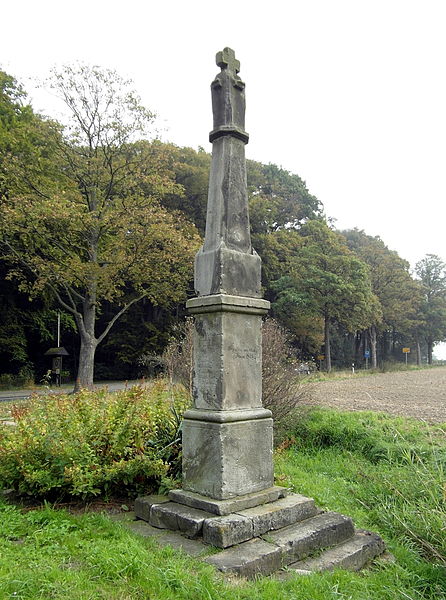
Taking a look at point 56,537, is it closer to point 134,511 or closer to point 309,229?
point 134,511

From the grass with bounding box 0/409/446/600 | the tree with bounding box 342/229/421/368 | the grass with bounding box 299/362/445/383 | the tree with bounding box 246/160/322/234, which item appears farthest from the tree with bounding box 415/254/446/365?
the grass with bounding box 0/409/446/600

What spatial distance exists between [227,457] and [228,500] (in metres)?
0.37

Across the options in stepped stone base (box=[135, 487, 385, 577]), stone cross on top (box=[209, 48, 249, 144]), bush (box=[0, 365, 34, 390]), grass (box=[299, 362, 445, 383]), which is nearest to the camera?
stepped stone base (box=[135, 487, 385, 577])

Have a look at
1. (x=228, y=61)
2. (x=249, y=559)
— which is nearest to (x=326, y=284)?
(x=228, y=61)

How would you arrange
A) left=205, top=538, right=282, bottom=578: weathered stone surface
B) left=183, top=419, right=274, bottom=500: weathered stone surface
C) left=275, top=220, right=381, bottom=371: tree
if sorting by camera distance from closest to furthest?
left=205, top=538, right=282, bottom=578: weathered stone surface < left=183, top=419, right=274, bottom=500: weathered stone surface < left=275, top=220, right=381, bottom=371: tree

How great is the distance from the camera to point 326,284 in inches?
1299

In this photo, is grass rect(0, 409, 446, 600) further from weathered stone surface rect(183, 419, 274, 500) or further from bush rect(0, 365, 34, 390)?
bush rect(0, 365, 34, 390)

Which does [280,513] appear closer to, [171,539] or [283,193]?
[171,539]

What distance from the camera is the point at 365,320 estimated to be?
1398 inches

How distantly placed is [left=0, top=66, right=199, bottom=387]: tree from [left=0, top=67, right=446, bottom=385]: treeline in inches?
2.2

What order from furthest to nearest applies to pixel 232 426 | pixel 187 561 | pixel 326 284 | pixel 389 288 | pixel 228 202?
pixel 389 288, pixel 326 284, pixel 228 202, pixel 232 426, pixel 187 561

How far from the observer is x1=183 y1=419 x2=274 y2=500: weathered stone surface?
4465mm

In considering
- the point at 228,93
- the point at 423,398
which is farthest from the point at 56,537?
the point at 423,398

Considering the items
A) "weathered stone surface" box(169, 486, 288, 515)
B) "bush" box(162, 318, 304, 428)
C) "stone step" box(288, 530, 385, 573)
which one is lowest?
"stone step" box(288, 530, 385, 573)
